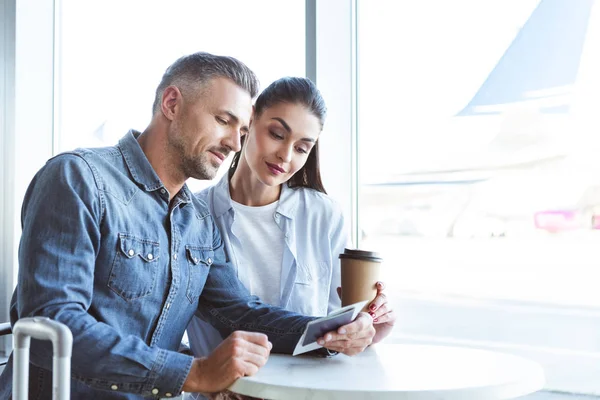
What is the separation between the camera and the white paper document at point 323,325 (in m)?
1.48

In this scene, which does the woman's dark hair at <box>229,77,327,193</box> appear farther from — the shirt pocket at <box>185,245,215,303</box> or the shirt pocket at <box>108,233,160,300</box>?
the shirt pocket at <box>108,233,160,300</box>

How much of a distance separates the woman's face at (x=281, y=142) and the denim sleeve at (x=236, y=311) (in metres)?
0.25

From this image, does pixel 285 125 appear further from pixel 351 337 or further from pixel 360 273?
pixel 351 337

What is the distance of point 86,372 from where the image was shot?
1296mm

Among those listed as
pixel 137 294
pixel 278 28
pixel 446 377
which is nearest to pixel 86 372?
pixel 137 294

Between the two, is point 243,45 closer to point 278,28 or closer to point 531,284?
point 278,28

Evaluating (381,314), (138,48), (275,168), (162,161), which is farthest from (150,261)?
(138,48)

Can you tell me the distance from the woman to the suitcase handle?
98 centimetres

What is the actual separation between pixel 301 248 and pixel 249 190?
0.83ft

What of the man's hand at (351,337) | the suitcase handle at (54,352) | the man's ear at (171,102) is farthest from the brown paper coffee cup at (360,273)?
the suitcase handle at (54,352)

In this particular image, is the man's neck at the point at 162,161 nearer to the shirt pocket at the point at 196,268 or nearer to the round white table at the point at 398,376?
the shirt pocket at the point at 196,268

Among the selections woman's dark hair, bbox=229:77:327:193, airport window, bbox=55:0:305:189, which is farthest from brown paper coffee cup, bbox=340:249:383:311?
airport window, bbox=55:0:305:189

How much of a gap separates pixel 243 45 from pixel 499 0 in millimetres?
1147

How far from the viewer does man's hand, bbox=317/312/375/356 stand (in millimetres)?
1535
